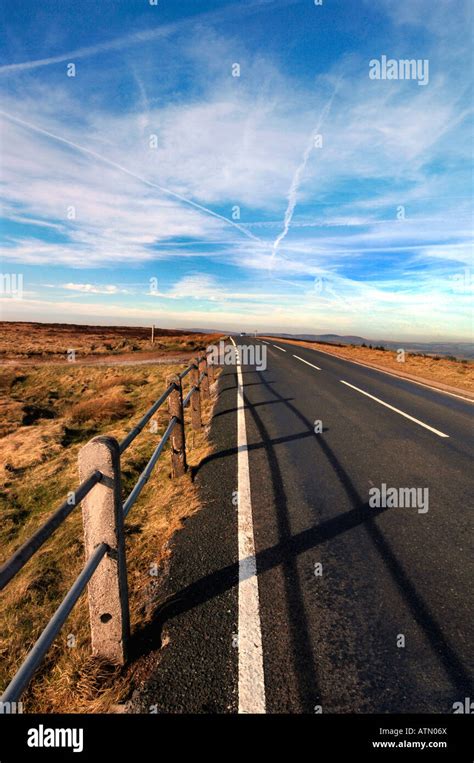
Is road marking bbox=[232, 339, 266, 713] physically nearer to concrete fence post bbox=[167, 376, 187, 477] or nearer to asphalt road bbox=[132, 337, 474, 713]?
asphalt road bbox=[132, 337, 474, 713]

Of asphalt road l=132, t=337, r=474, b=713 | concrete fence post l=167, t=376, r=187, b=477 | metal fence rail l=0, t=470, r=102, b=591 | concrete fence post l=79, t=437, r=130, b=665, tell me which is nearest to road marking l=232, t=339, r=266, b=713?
asphalt road l=132, t=337, r=474, b=713

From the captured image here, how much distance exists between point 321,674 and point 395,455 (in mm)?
4136

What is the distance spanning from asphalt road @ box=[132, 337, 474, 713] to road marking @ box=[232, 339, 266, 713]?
0.03 m

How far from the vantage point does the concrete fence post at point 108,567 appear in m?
2.21

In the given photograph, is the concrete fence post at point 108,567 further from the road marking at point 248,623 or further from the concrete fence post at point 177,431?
the concrete fence post at point 177,431

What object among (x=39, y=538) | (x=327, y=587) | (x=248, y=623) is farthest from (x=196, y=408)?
(x=39, y=538)

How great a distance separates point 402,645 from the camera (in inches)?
92.7

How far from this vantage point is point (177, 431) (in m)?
4.77

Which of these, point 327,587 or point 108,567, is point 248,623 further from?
point 108,567

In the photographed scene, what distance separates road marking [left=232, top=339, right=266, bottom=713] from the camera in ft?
6.57

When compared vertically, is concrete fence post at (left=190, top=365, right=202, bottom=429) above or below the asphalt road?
above

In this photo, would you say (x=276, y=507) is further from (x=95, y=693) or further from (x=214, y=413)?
(x=214, y=413)

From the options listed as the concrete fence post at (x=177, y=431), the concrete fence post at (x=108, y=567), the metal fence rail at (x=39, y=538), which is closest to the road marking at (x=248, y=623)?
the concrete fence post at (x=108, y=567)
